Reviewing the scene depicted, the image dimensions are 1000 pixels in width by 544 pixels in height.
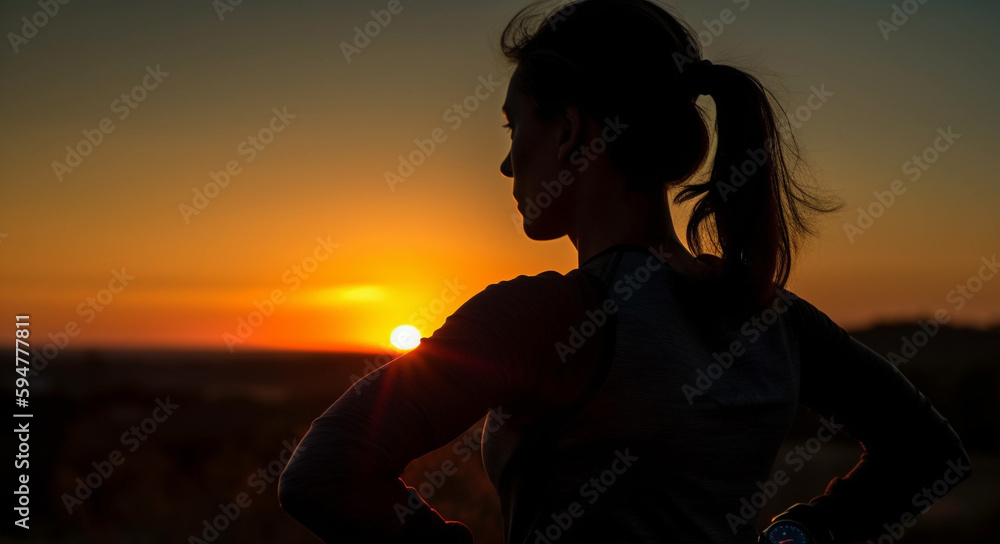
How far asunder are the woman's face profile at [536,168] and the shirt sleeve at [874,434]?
535mm

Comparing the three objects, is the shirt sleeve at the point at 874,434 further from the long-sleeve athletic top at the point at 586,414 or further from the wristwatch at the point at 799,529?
the long-sleeve athletic top at the point at 586,414

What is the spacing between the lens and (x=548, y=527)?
97cm

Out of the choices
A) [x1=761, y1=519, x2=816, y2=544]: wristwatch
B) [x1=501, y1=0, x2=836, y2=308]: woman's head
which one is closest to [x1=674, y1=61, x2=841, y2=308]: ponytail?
[x1=501, y1=0, x2=836, y2=308]: woman's head

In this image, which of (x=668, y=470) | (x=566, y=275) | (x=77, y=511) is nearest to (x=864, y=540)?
(x=668, y=470)

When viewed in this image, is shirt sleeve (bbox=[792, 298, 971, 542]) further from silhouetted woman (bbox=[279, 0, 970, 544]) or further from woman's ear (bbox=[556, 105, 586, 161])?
woman's ear (bbox=[556, 105, 586, 161])

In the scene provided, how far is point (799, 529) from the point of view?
64.4 inches

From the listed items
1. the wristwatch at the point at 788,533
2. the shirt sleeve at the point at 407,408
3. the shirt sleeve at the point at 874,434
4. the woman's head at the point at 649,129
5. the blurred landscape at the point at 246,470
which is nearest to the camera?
the shirt sleeve at the point at 407,408

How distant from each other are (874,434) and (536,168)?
1019mm

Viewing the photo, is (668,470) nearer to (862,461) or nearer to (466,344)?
(466,344)

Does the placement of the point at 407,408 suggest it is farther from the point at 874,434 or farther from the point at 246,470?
the point at 246,470

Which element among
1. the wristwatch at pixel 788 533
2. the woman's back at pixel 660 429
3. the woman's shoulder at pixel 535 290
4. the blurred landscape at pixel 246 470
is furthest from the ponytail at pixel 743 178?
the blurred landscape at pixel 246 470

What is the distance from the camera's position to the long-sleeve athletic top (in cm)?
86

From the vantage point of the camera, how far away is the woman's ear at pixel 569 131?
119 centimetres

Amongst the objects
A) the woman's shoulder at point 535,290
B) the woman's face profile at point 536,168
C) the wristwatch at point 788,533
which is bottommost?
the wristwatch at point 788,533
